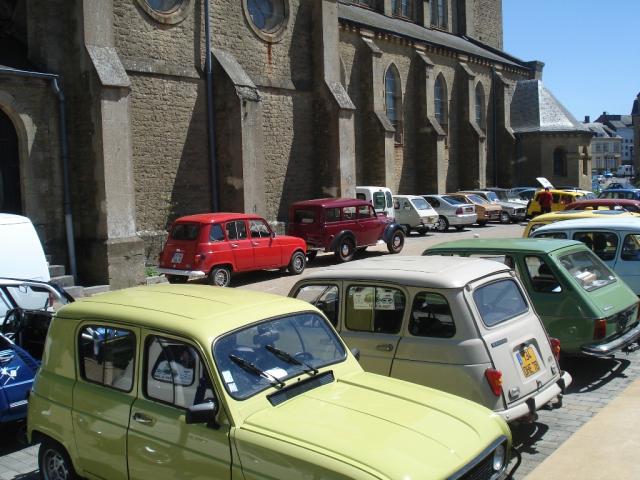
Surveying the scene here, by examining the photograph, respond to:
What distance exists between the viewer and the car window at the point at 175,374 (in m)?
4.04

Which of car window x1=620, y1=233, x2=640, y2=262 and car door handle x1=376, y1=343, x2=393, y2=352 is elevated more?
car window x1=620, y1=233, x2=640, y2=262

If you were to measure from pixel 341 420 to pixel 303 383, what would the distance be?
1.81 feet

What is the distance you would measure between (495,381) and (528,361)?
0.65 m

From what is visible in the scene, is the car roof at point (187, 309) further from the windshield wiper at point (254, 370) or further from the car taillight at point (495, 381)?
the car taillight at point (495, 381)

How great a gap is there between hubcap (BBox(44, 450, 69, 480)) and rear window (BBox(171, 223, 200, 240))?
9805mm

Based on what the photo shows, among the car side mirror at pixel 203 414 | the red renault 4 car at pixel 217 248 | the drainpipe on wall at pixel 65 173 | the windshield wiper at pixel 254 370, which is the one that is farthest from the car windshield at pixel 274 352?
the drainpipe on wall at pixel 65 173

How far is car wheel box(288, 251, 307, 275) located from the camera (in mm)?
16781

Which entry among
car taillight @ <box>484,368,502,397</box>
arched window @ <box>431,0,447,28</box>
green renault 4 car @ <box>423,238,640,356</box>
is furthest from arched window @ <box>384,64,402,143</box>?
car taillight @ <box>484,368,502,397</box>

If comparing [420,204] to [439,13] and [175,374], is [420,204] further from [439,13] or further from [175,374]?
[175,374]

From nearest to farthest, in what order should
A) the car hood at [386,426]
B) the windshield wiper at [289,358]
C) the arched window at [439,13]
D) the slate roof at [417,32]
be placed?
1. the car hood at [386,426]
2. the windshield wiper at [289,358]
3. the slate roof at [417,32]
4. the arched window at [439,13]

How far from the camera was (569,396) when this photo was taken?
23.7ft

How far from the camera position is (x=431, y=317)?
18.7 feet

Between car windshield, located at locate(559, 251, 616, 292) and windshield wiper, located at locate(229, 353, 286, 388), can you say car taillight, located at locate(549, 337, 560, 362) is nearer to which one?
car windshield, located at locate(559, 251, 616, 292)

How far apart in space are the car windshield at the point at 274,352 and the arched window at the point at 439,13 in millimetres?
38017
